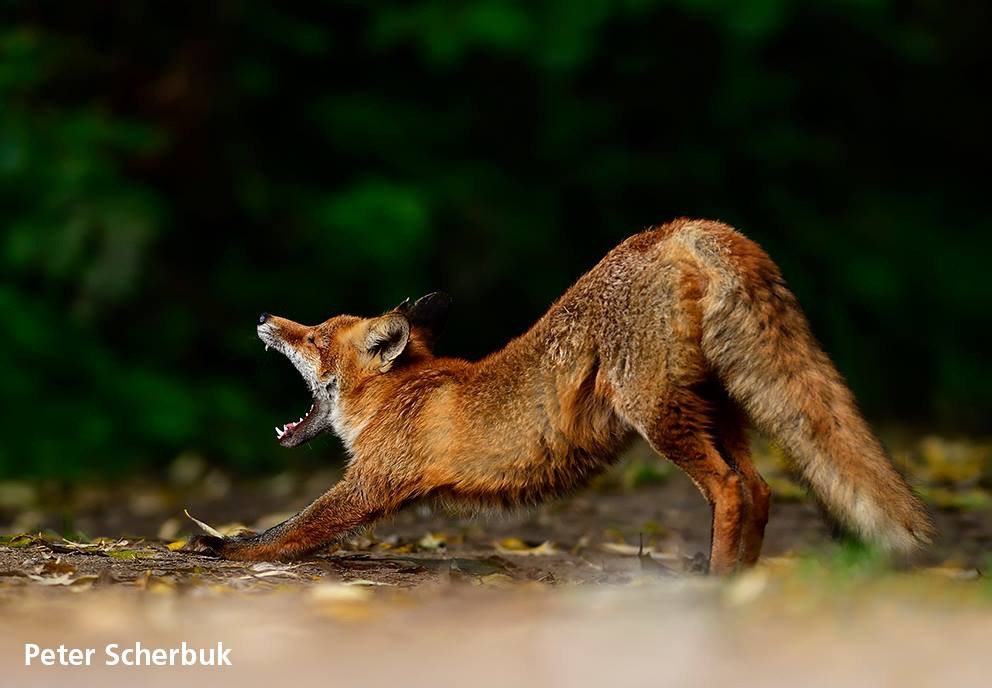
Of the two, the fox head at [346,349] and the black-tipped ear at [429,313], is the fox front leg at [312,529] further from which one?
the black-tipped ear at [429,313]

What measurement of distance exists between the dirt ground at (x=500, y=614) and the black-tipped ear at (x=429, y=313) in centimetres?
93

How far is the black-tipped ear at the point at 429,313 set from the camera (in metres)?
6.54

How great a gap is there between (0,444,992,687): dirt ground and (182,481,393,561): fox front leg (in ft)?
0.34

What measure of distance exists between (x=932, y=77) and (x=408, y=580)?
521 inches

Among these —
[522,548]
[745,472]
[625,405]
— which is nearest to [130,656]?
[625,405]

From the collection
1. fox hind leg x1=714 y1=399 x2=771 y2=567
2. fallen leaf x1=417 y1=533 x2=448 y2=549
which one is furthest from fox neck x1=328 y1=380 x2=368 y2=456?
fox hind leg x1=714 y1=399 x2=771 y2=567

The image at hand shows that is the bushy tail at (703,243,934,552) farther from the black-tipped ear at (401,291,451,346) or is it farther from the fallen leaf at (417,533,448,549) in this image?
the fallen leaf at (417,533,448,549)

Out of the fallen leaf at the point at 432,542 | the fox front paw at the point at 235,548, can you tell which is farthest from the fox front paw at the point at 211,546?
the fallen leaf at the point at 432,542

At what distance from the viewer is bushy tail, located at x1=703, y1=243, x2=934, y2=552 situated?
5.01 m

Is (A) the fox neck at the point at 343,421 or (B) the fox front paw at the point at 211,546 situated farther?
(A) the fox neck at the point at 343,421

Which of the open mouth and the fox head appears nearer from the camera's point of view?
the fox head

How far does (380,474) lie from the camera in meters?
5.92

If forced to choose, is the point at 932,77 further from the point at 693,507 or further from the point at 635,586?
the point at 635,586

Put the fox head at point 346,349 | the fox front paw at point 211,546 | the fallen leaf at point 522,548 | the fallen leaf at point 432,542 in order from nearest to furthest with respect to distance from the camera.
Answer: the fox front paw at point 211,546, the fox head at point 346,349, the fallen leaf at point 522,548, the fallen leaf at point 432,542
